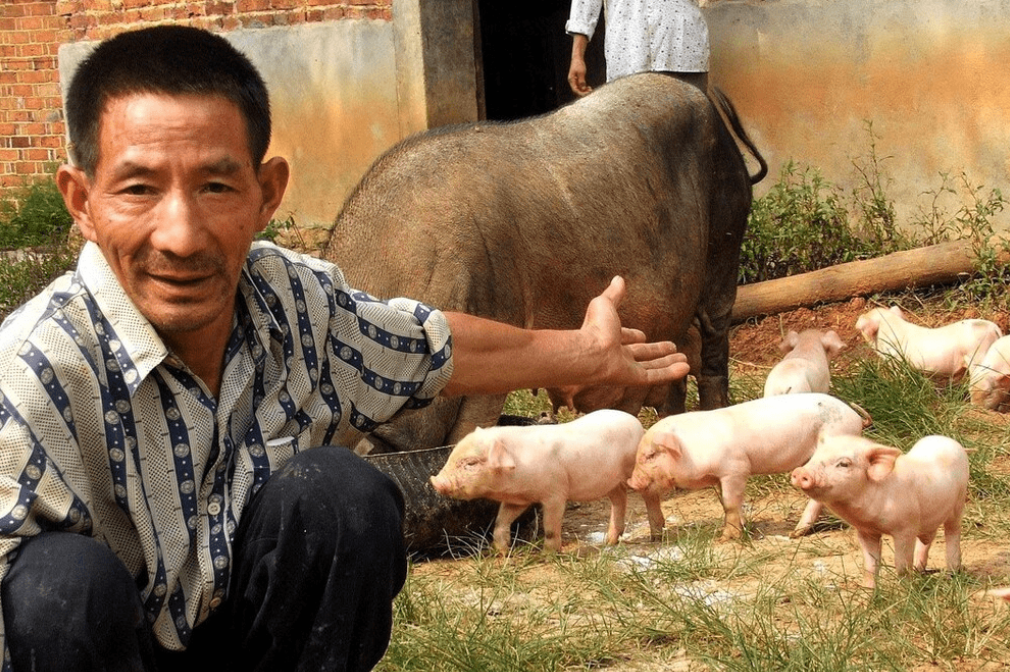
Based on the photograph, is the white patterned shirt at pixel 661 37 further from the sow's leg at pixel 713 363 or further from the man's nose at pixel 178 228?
the man's nose at pixel 178 228

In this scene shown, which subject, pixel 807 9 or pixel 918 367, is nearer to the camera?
pixel 918 367

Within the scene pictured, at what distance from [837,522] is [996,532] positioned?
52 cm

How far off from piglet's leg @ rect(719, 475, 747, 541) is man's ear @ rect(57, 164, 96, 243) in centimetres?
256

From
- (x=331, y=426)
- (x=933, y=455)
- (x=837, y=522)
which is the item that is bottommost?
(x=837, y=522)

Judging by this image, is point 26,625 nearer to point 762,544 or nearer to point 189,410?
point 189,410

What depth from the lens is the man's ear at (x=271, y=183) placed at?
280cm

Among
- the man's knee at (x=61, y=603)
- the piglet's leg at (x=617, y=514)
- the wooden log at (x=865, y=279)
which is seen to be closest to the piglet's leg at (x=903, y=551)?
the piglet's leg at (x=617, y=514)

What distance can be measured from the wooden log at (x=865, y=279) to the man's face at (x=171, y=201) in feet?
18.7

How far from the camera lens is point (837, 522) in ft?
15.7

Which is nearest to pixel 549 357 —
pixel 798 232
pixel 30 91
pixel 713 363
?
pixel 713 363

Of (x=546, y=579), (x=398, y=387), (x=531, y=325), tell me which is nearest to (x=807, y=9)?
(x=531, y=325)

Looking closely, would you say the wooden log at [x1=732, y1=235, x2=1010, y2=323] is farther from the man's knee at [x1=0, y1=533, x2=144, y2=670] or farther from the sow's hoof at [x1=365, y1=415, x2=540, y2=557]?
the man's knee at [x1=0, y1=533, x2=144, y2=670]

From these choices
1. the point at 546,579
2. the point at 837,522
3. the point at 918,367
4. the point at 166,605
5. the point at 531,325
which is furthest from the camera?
the point at 918,367

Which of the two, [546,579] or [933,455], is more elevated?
[933,455]
